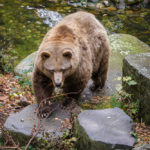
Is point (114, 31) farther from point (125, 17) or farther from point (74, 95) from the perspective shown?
point (74, 95)

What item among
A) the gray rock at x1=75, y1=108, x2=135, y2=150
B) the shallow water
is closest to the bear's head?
the gray rock at x1=75, y1=108, x2=135, y2=150

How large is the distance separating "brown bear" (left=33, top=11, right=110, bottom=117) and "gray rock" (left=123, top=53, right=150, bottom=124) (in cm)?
90

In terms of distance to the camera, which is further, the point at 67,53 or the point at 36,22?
the point at 36,22

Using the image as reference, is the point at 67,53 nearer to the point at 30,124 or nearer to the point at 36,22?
the point at 30,124

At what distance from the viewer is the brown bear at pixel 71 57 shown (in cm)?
516

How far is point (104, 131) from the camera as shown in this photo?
4230 mm

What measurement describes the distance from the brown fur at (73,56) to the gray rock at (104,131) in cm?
89

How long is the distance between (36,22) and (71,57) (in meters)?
7.13

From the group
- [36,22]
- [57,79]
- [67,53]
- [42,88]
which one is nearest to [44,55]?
[67,53]

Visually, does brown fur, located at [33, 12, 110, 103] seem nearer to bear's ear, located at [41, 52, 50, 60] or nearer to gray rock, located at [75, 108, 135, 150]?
bear's ear, located at [41, 52, 50, 60]

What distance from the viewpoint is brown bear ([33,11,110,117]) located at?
5164 millimetres

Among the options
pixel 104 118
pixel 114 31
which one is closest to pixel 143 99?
pixel 104 118

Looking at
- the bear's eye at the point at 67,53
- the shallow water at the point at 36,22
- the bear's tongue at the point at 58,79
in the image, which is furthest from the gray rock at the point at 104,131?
the shallow water at the point at 36,22

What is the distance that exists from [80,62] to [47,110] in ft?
3.88
